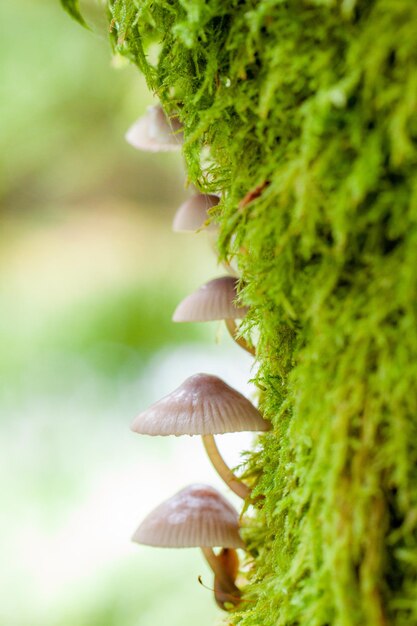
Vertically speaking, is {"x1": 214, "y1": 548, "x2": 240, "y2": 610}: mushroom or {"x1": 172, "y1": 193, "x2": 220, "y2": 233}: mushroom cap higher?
{"x1": 172, "y1": 193, "x2": 220, "y2": 233}: mushroom cap

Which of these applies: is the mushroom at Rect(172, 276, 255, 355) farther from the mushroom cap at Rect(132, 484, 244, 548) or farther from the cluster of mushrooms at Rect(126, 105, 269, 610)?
the mushroom cap at Rect(132, 484, 244, 548)

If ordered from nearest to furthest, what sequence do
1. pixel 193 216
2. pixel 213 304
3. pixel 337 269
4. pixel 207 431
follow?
pixel 337 269 → pixel 207 431 → pixel 213 304 → pixel 193 216

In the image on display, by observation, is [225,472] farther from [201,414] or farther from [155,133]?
[155,133]

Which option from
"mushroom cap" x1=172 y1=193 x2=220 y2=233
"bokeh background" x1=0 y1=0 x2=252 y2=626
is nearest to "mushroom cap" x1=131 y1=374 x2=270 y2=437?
"mushroom cap" x1=172 y1=193 x2=220 y2=233

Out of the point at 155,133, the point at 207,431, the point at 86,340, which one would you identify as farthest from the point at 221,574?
the point at 86,340

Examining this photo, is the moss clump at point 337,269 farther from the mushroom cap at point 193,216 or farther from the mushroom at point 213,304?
the mushroom cap at point 193,216

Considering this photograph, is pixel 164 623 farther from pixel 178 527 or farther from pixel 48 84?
pixel 48 84

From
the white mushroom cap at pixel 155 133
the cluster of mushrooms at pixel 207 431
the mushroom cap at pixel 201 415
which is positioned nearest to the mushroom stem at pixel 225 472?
the cluster of mushrooms at pixel 207 431

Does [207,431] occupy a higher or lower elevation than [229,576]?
higher
